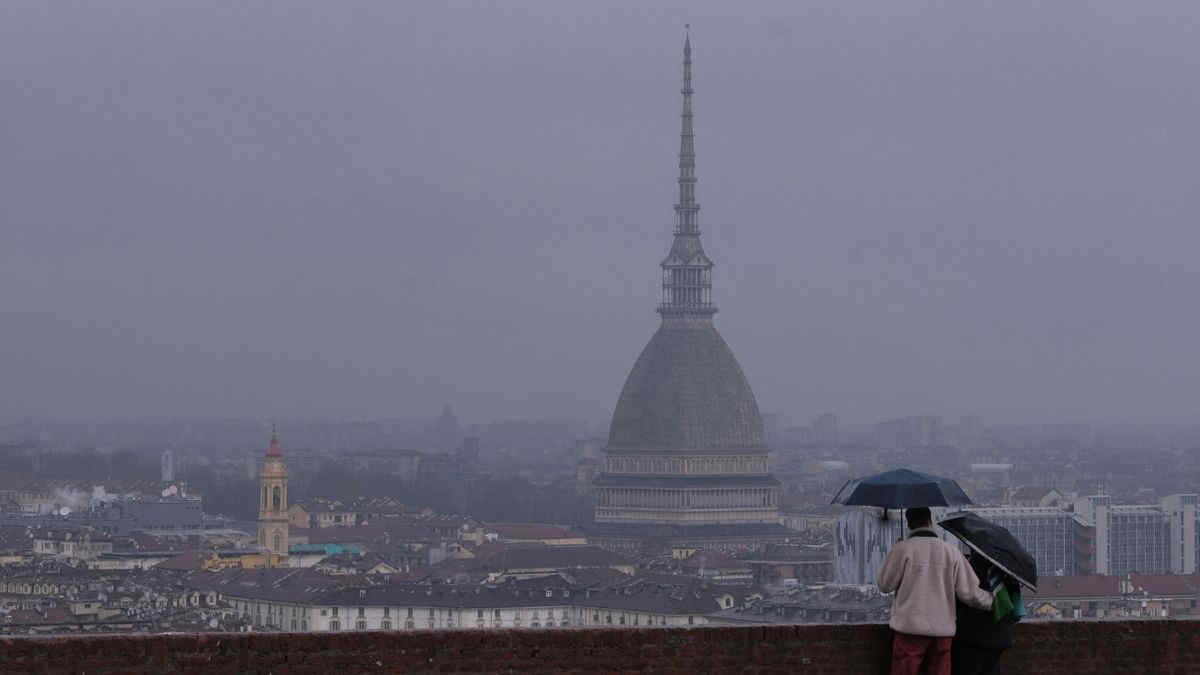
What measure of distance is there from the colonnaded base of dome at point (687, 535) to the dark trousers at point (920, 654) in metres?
113

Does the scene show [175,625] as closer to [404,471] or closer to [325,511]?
[325,511]

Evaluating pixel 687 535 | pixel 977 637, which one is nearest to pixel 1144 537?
pixel 687 535

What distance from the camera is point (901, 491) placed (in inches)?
528

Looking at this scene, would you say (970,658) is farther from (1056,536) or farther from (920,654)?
(1056,536)

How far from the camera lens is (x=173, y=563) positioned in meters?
96.1

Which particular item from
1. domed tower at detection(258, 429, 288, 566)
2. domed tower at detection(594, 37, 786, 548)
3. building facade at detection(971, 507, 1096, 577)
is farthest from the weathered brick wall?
domed tower at detection(594, 37, 786, 548)

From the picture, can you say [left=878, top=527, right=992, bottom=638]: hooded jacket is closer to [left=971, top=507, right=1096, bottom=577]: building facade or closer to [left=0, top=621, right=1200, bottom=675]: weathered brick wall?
[left=0, top=621, right=1200, bottom=675]: weathered brick wall

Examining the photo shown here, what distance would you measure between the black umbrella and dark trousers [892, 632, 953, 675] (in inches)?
14.6

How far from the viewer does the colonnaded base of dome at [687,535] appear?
424 ft

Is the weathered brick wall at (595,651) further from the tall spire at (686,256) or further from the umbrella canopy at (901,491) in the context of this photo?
the tall spire at (686,256)

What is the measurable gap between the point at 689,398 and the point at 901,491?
129 metres

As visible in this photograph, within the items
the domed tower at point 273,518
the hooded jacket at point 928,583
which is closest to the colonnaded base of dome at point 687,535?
the domed tower at point 273,518

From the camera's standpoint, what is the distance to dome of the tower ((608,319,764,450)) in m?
142

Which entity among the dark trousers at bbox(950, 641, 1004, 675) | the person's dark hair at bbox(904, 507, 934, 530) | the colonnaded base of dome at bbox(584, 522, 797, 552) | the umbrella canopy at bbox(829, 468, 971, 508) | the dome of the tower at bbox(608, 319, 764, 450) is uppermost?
the dome of the tower at bbox(608, 319, 764, 450)
